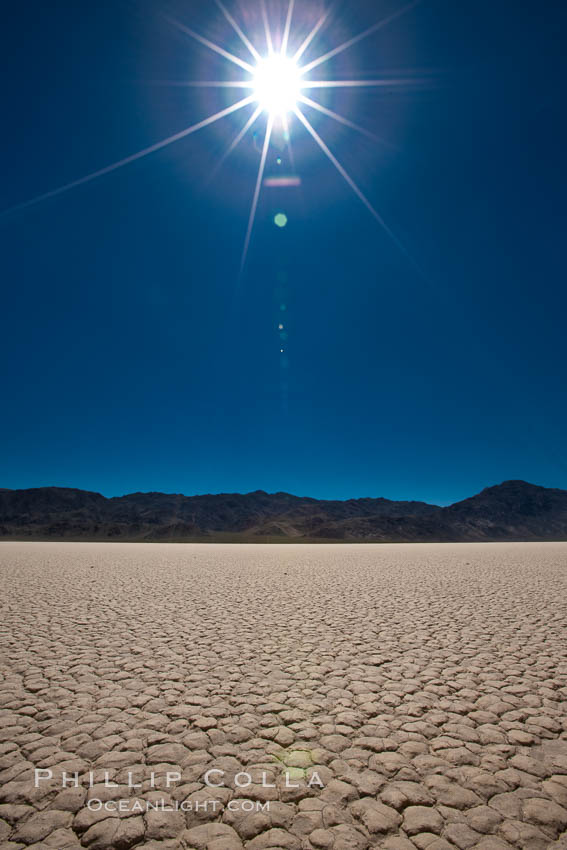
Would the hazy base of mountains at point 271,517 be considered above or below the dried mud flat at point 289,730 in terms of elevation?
above

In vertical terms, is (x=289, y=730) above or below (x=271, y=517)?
below

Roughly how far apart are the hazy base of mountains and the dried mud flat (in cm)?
7599

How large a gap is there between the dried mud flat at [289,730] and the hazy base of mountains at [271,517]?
249ft

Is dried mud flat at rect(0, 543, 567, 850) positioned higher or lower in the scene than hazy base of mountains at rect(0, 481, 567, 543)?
lower

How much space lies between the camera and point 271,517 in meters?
127

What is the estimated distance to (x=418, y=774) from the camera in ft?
8.31

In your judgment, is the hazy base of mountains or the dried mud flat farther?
the hazy base of mountains

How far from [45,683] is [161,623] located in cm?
261

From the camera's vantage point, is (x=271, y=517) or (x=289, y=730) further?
(x=271, y=517)

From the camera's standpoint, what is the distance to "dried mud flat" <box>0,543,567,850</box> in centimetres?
210

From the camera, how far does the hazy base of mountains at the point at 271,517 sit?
280ft

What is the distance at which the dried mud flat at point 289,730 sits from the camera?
6.89 ft

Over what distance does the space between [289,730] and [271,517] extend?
127155mm

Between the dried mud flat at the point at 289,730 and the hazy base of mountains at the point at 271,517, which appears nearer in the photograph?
the dried mud flat at the point at 289,730
